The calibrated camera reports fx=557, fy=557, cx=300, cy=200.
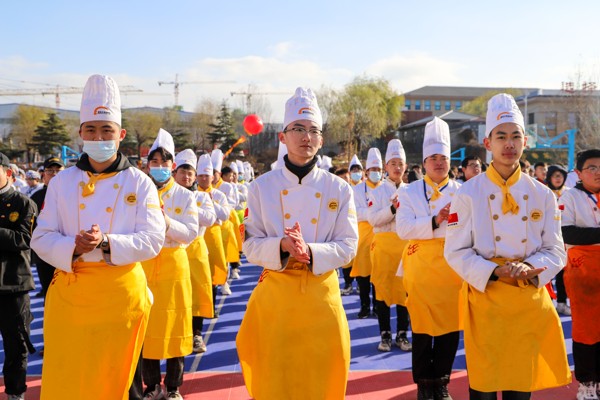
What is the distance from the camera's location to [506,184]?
11.6ft

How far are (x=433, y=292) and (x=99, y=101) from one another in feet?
10.0

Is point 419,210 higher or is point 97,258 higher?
point 419,210

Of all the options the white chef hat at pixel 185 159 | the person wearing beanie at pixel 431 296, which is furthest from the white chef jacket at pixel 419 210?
the white chef hat at pixel 185 159

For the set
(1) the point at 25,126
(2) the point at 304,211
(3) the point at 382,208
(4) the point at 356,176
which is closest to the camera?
(2) the point at 304,211

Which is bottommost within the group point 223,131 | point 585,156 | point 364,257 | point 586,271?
point 364,257

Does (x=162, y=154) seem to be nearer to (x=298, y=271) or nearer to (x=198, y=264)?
(x=198, y=264)

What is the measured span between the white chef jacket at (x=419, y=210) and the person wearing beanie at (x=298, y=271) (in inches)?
60.1

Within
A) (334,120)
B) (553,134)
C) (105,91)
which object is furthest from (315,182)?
(553,134)

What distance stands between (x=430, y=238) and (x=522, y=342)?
1.52m

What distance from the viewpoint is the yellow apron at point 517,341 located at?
339 centimetres

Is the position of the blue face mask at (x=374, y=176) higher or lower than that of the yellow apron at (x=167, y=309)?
higher

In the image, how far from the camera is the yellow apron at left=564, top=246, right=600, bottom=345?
4.59 meters

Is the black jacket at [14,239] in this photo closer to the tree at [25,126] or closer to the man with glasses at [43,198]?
the man with glasses at [43,198]

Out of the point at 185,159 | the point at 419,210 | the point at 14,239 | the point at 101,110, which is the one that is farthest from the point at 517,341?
the point at 185,159
